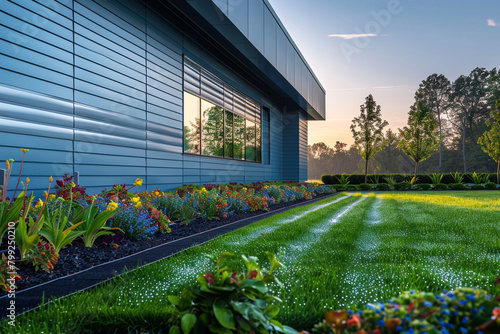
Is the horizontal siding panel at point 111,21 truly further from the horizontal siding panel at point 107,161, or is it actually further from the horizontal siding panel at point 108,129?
the horizontal siding panel at point 107,161

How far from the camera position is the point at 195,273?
7.77 ft

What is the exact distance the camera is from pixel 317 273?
2.36m

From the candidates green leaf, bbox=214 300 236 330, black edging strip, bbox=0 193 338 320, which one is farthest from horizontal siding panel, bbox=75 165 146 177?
green leaf, bbox=214 300 236 330

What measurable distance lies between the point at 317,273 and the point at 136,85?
5134 millimetres

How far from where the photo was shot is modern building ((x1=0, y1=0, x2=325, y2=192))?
4.17 metres

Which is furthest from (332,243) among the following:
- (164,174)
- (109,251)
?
(164,174)

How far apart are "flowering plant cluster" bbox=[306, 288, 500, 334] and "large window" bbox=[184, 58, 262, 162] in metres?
7.29

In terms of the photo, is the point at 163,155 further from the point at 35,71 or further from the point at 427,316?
the point at 427,316

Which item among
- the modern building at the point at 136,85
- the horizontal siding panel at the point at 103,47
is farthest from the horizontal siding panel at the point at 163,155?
the horizontal siding panel at the point at 103,47

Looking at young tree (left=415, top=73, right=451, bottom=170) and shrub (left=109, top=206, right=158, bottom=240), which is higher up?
young tree (left=415, top=73, right=451, bottom=170)

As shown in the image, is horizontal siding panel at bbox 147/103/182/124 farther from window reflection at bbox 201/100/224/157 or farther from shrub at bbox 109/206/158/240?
shrub at bbox 109/206/158/240

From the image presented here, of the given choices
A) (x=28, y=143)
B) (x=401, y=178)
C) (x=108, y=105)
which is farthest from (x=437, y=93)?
(x=28, y=143)

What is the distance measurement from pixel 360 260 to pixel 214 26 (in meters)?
6.35

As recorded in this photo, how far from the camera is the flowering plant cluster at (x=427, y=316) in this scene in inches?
32.0
